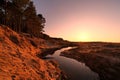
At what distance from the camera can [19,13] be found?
2041 inches

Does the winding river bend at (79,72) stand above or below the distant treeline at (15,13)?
below

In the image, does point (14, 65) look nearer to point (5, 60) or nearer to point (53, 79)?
point (5, 60)

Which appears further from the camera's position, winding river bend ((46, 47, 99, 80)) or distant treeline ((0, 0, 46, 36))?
distant treeline ((0, 0, 46, 36))

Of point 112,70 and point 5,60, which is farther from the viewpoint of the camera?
point 112,70

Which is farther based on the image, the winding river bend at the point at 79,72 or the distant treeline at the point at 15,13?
the distant treeline at the point at 15,13

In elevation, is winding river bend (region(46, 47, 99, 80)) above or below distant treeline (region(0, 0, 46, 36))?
below

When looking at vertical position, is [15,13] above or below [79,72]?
above

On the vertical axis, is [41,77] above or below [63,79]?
above

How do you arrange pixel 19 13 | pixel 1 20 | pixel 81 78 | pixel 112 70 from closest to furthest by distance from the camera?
1. pixel 81 78
2. pixel 112 70
3. pixel 19 13
4. pixel 1 20

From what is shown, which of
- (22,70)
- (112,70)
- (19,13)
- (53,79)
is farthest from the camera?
(19,13)

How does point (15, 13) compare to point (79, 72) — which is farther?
point (15, 13)

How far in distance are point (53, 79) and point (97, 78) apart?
8549 mm

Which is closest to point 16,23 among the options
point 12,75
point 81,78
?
point 81,78

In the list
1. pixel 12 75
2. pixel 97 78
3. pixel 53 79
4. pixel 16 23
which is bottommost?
pixel 97 78
